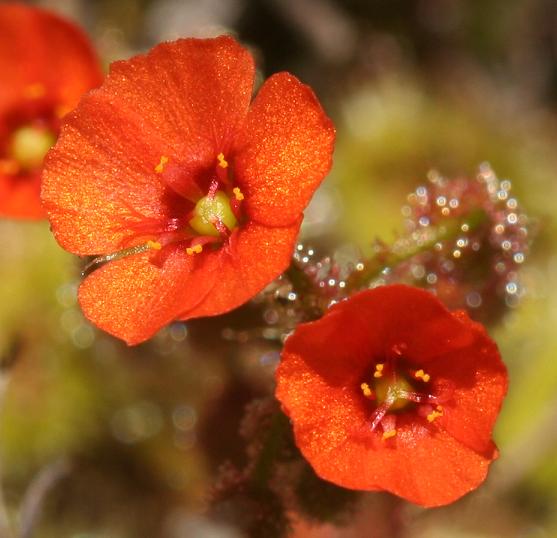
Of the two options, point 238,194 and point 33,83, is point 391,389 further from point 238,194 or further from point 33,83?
point 33,83

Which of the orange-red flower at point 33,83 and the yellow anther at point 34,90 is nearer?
the orange-red flower at point 33,83

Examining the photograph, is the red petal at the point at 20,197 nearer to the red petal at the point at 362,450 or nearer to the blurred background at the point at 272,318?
the blurred background at the point at 272,318

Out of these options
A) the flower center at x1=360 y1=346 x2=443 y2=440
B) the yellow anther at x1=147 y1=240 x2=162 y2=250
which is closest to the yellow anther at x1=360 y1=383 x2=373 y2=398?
the flower center at x1=360 y1=346 x2=443 y2=440

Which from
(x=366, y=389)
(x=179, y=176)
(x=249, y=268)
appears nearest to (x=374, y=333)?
(x=366, y=389)

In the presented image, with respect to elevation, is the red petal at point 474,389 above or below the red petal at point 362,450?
above

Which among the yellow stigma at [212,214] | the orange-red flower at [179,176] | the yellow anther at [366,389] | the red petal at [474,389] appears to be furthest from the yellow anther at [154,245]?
the red petal at [474,389]

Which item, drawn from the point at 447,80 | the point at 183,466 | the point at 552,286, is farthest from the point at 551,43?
the point at 183,466
